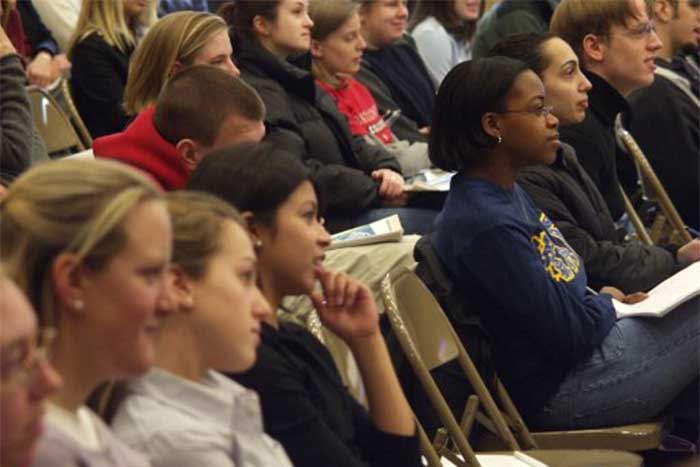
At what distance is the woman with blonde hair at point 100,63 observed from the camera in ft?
16.0

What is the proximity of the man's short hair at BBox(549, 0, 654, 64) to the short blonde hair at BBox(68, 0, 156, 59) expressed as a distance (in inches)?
57.8

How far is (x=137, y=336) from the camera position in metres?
1.62

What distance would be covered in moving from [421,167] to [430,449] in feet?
7.83

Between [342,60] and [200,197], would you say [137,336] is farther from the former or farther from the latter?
[342,60]

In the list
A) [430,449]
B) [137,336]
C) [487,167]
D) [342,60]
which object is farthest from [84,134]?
[137,336]

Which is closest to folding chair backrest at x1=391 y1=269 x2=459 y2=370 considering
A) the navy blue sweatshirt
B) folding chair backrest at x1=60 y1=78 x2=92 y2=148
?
the navy blue sweatshirt

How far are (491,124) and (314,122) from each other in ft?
3.79

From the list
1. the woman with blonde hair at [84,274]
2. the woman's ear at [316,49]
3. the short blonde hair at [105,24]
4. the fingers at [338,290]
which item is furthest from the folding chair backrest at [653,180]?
the woman with blonde hair at [84,274]

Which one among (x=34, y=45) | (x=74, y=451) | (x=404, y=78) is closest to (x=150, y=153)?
(x=74, y=451)

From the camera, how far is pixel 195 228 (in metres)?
1.93

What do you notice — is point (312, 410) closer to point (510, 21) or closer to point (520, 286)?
point (520, 286)

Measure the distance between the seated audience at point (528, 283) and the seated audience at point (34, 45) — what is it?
5.92 ft

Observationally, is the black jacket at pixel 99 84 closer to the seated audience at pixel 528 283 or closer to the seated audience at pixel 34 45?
the seated audience at pixel 34 45

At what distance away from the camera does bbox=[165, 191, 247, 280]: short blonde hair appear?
A: 1.91 meters
